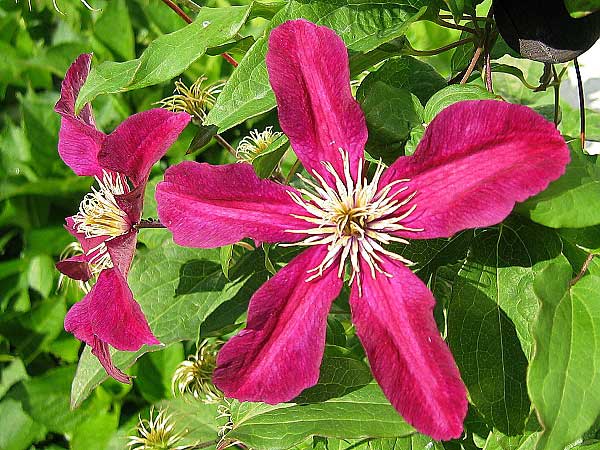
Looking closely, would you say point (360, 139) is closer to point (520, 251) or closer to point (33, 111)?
point (520, 251)

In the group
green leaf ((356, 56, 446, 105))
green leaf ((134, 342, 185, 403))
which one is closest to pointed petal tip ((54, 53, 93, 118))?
green leaf ((356, 56, 446, 105))

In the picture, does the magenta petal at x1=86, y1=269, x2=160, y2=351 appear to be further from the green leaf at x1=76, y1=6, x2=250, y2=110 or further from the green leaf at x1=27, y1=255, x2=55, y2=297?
the green leaf at x1=27, y1=255, x2=55, y2=297

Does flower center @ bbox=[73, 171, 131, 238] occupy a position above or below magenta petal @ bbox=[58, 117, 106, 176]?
below

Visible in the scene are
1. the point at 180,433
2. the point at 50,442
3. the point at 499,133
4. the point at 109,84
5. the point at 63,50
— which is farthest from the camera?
the point at 63,50

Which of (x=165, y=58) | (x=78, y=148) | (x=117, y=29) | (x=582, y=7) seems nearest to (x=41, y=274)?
(x=117, y=29)

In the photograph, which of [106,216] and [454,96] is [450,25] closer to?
A: [454,96]

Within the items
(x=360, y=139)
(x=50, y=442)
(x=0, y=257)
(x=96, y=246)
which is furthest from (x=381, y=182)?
(x=0, y=257)
